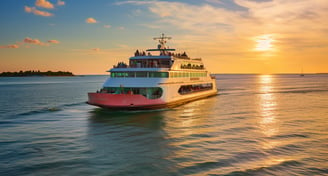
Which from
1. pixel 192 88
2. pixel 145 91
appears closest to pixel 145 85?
pixel 145 91

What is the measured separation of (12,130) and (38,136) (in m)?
4.18

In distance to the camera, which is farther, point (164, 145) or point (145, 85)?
point (145, 85)

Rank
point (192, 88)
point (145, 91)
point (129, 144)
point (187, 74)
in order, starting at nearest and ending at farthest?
point (129, 144) < point (145, 91) < point (187, 74) < point (192, 88)

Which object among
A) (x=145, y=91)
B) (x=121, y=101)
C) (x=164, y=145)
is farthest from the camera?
(x=145, y=91)

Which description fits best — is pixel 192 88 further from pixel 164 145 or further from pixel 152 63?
pixel 164 145

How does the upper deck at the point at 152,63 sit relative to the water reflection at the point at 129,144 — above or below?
above

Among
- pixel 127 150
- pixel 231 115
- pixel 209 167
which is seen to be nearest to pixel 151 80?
pixel 231 115

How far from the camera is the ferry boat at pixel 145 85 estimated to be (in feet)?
107

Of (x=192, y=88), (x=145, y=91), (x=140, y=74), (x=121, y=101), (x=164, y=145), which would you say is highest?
(x=140, y=74)

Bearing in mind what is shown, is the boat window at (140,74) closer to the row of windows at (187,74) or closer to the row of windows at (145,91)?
the row of windows at (145,91)

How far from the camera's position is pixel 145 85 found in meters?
34.9

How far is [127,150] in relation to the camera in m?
18.3

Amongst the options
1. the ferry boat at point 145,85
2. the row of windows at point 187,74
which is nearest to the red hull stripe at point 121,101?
the ferry boat at point 145,85

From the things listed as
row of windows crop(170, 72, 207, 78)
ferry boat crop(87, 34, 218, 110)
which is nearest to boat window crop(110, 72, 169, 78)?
ferry boat crop(87, 34, 218, 110)
